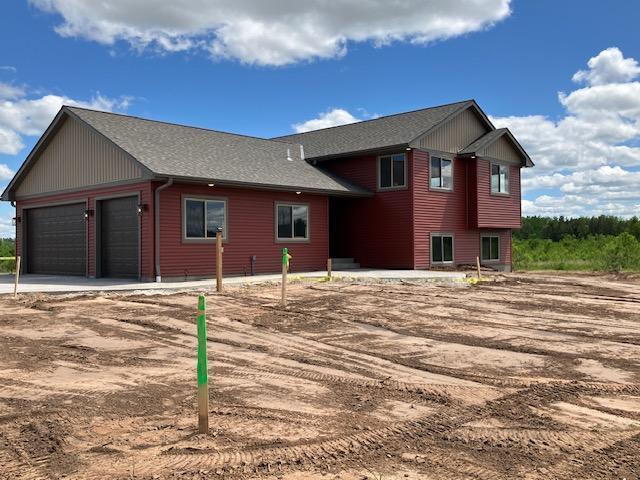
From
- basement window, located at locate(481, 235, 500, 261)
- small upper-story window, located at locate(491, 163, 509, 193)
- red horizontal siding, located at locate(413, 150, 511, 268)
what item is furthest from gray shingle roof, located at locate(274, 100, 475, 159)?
basement window, located at locate(481, 235, 500, 261)

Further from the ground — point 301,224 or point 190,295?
point 301,224

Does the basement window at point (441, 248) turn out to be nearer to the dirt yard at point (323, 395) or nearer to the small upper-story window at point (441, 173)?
the small upper-story window at point (441, 173)

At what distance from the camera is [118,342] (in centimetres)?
877

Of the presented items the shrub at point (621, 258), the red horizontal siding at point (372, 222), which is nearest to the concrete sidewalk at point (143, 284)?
the red horizontal siding at point (372, 222)

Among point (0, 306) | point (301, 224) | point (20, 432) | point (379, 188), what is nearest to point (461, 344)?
point (20, 432)

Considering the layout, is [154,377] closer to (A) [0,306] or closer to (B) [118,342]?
(B) [118,342]

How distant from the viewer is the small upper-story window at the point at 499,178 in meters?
25.4

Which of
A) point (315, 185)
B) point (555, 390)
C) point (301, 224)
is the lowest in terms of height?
point (555, 390)

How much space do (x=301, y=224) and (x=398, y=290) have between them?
660 centimetres

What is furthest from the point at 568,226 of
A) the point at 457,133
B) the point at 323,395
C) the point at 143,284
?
the point at 323,395

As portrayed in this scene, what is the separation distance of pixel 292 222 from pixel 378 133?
6249 mm

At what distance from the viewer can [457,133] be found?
2423 centimetres

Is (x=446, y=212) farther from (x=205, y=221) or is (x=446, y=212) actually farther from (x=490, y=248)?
(x=205, y=221)

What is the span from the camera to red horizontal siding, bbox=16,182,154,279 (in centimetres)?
1734
